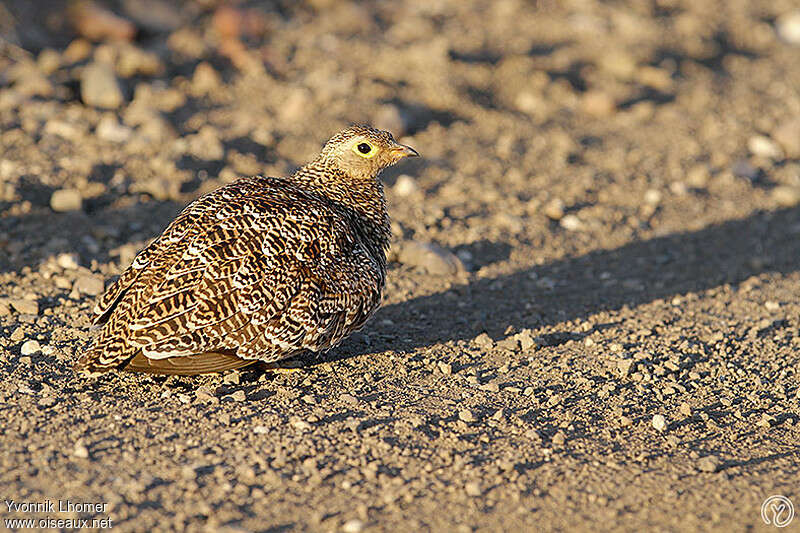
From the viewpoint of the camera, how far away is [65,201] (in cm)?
794

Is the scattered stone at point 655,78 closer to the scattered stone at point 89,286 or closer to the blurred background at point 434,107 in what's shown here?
the blurred background at point 434,107

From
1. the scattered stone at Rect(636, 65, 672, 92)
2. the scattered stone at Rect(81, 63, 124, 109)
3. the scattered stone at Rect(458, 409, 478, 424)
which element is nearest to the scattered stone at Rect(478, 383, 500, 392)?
the scattered stone at Rect(458, 409, 478, 424)

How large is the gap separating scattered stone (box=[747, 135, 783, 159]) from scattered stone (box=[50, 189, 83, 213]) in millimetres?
7027

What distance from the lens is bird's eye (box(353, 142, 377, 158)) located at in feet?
20.7

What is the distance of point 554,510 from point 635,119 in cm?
717

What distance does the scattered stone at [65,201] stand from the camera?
26.0 ft

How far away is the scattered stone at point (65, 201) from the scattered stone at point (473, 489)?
15.5ft

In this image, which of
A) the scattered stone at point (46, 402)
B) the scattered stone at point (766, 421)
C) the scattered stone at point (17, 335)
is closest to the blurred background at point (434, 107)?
the scattered stone at point (17, 335)

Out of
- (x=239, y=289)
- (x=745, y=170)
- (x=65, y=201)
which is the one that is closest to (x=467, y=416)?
(x=239, y=289)

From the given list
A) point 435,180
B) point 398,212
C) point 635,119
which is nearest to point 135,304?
point 398,212

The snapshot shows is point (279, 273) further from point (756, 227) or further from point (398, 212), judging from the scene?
point (756, 227)

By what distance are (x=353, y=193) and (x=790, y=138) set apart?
6.36 m

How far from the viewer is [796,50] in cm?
1309

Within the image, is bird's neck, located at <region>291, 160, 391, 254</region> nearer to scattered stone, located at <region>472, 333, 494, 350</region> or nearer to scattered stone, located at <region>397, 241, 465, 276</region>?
scattered stone, located at <region>472, 333, 494, 350</region>
